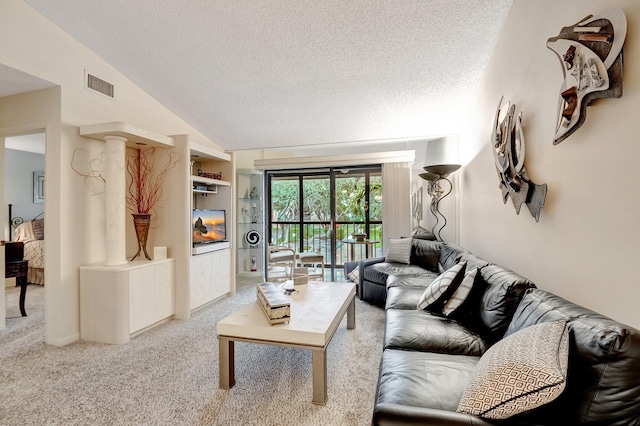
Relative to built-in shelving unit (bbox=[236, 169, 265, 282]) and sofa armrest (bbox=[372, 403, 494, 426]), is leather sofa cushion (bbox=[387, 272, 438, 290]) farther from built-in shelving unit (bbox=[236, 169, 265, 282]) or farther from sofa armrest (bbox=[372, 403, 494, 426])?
built-in shelving unit (bbox=[236, 169, 265, 282])

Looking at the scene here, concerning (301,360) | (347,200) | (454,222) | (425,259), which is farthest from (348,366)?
(347,200)

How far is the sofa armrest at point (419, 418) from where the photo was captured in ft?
3.23

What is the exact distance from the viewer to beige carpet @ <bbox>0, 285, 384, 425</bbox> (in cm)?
174

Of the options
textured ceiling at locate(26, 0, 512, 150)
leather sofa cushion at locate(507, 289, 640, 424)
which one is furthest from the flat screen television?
leather sofa cushion at locate(507, 289, 640, 424)

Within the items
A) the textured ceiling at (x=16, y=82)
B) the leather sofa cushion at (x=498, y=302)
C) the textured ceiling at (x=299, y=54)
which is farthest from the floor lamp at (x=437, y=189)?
the textured ceiling at (x=16, y=82)

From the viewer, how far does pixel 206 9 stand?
2.47 meters

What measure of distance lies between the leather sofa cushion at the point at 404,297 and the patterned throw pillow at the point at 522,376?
4.38ft

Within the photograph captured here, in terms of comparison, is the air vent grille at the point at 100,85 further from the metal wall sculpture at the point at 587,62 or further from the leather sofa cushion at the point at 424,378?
the metal wall sculpture at the point at 587,62

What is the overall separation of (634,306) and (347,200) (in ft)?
14.6

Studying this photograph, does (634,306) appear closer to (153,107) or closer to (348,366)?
(348,366)

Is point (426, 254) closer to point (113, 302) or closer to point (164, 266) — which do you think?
point (164, 266)

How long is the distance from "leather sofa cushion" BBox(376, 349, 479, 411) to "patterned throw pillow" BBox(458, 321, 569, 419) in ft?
0.53

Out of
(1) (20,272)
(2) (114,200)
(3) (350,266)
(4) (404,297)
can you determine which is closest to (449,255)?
(4) (404,297)

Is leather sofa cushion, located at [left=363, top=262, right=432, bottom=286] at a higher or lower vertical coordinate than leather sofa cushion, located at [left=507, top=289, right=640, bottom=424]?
lower
